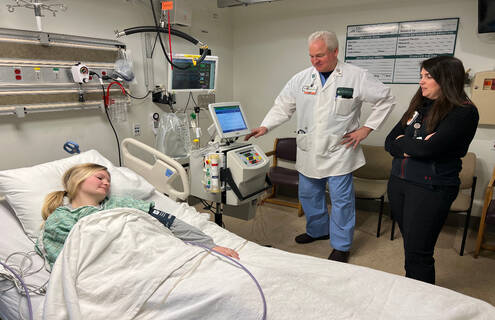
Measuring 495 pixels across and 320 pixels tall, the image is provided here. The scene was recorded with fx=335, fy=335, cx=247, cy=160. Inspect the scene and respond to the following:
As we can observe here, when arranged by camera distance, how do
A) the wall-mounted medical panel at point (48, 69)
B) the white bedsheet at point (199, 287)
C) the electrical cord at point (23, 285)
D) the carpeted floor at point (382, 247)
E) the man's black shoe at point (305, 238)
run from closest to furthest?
the white bedsheet at point (199, 287)
the electrical cord at point (23, 285)
the wall-mounted medical panel at point (48, 69)
the carpeted floor at point (382, 247)
the man's black shoe at point (305, 238)

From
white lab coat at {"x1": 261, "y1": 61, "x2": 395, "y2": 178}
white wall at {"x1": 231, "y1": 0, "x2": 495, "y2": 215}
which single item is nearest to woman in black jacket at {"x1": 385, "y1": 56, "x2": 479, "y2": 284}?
white lab coat at {"x1": 261, "y1": 61, "x2": 395, "y2": 178}

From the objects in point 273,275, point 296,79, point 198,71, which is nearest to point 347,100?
point 296,79

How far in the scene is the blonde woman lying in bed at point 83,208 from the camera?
1539 millimetres

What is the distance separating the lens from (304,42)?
139 inches

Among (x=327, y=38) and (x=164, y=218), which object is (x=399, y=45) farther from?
→ (x=164, y=218)

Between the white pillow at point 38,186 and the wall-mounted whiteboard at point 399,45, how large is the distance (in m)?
2.42

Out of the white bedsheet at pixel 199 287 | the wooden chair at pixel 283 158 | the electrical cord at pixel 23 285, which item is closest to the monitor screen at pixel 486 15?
the wooden chair at pixel 283 158

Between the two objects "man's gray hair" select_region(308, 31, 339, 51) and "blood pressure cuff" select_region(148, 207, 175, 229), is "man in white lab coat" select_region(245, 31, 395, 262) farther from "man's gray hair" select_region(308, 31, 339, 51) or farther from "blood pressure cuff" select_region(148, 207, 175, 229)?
"blood pressure cuff" select_region(148, 207, 175, 229)

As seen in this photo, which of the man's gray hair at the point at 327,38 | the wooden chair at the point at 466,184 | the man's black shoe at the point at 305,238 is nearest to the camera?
the man's gray hair at the point at 327,38

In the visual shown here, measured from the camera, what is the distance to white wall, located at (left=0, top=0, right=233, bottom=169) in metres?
2.11

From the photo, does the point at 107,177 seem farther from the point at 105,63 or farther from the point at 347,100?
the point at 347,100

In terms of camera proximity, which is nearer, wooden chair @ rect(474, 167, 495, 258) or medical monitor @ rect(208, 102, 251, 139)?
medical monitor @ rect(208, 102, 251, 139)

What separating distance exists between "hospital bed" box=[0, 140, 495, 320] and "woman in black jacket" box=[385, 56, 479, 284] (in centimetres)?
54

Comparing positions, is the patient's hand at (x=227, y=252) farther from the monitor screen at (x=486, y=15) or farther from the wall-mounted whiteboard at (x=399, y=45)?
the monitor screen at (x=486, y=15)
